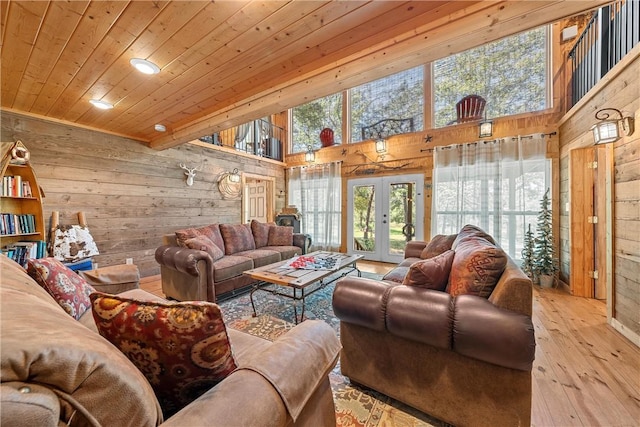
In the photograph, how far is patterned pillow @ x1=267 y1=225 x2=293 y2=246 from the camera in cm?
435

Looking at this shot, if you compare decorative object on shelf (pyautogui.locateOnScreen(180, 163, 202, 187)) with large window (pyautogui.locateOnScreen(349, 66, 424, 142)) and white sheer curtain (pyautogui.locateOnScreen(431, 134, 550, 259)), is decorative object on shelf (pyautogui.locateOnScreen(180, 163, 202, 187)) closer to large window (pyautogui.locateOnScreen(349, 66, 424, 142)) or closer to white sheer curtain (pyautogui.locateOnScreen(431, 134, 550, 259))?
large window (pyautogui.locateOnScreen(349, 66, 424, 142))

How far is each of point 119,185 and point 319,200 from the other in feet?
12.2

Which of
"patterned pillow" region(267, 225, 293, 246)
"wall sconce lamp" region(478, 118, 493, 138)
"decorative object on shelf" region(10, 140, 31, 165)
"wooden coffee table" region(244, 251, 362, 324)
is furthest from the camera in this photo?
"patterned pillow" region(267, 225, 293, 246)

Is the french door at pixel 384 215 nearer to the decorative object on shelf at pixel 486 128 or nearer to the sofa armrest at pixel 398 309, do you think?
the decorative object on shelf at pixel 486 128

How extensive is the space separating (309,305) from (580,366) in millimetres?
2262

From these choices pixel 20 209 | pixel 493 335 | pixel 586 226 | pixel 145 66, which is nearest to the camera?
pixel 493 335

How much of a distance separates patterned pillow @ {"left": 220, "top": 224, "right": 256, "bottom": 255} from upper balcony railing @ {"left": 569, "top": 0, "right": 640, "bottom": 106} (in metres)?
4.63

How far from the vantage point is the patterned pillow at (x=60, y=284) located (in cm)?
134

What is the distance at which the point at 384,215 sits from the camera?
17.0ft

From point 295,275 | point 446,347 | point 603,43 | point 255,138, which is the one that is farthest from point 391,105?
point 446,347

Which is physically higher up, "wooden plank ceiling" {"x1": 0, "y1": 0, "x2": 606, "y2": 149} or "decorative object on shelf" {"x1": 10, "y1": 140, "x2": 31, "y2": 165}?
"wooden plank ceiling" {"x1": 0, "y1": 0, "x2": 606, "y2": 149}

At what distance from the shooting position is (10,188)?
8.57ft

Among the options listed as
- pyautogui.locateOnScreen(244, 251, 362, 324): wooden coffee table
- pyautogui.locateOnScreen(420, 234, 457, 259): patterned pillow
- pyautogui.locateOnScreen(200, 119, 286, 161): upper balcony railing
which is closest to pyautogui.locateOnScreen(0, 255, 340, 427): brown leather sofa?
pyautogui.locateOnScreen(244, 251, 362, 324): wooden coffee table

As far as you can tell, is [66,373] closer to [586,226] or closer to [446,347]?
[446,347]
